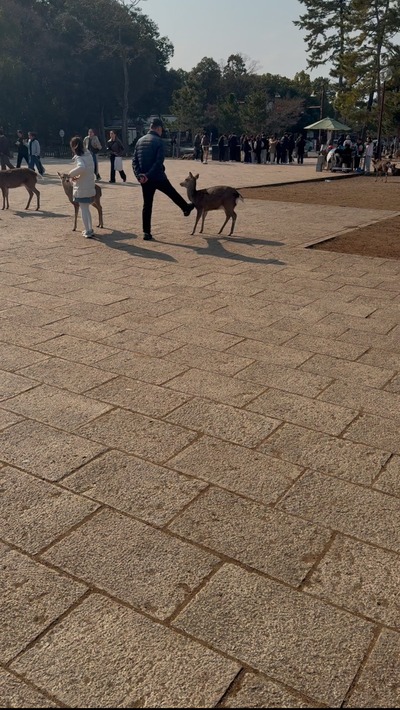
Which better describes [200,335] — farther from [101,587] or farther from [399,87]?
[399,87]

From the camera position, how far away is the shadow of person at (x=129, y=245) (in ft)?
27.5

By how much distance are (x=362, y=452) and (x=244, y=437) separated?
25.8 inches

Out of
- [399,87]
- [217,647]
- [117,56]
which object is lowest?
[217,647]

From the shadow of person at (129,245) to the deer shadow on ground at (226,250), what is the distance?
1.71 ft

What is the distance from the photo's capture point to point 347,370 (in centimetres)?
460

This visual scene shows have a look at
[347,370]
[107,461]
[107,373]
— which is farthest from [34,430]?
[347,370]

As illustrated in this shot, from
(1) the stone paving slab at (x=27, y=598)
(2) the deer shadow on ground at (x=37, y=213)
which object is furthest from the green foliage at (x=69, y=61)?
(1) the stone paving slab at (x=27, y=598)

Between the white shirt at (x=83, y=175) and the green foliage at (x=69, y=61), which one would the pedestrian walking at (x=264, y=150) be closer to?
the green foliage at (x=69, y=61)

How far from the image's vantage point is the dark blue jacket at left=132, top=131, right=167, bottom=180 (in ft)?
29.7

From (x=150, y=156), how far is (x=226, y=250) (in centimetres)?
179

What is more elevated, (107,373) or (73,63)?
(73,63)

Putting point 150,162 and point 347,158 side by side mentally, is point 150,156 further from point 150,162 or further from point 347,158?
point 347,158

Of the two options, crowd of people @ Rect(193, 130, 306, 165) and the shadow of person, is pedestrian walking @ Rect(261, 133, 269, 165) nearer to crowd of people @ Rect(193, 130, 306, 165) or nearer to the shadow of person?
crowd of people @ Rect(193, 130, 306, 165)

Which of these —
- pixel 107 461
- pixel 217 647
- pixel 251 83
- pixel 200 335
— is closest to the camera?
pixel 217 647
